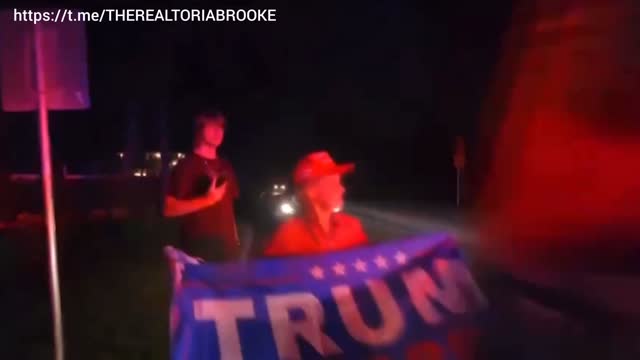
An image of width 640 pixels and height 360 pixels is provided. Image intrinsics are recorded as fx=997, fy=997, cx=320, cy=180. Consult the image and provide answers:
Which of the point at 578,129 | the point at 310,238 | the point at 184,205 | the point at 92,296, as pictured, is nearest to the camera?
the point at 310,238

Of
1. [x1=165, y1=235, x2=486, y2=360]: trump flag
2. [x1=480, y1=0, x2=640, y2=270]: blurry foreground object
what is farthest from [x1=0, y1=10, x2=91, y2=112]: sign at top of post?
[x1=480, y1=0, x2=640, y2=270]: blurry foreground object

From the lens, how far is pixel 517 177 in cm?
1112

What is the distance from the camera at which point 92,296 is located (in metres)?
10.7

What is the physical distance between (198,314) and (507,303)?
5350 mm

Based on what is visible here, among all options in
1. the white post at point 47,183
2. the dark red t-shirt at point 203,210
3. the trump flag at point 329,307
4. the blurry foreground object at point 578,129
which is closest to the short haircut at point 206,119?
the dark red t-shirt at point 203,210

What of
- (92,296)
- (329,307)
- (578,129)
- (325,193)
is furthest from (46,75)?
(578,129)

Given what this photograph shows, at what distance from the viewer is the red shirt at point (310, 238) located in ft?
16.9

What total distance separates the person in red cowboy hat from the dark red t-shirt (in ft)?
3.28

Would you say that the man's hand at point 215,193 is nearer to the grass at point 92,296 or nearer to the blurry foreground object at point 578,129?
the grass at point 92,296

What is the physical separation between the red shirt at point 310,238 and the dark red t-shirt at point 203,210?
3.42 ft

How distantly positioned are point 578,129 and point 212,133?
4.51 m

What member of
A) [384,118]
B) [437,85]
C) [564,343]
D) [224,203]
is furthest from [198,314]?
[384,118]

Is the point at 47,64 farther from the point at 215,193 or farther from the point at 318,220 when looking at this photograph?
the point at 318,220

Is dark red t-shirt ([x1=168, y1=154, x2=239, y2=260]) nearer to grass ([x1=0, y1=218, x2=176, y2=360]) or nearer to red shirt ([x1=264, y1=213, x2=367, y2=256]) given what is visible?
red shirt ([x1=264, y1=213, x2=367, y2=256])
